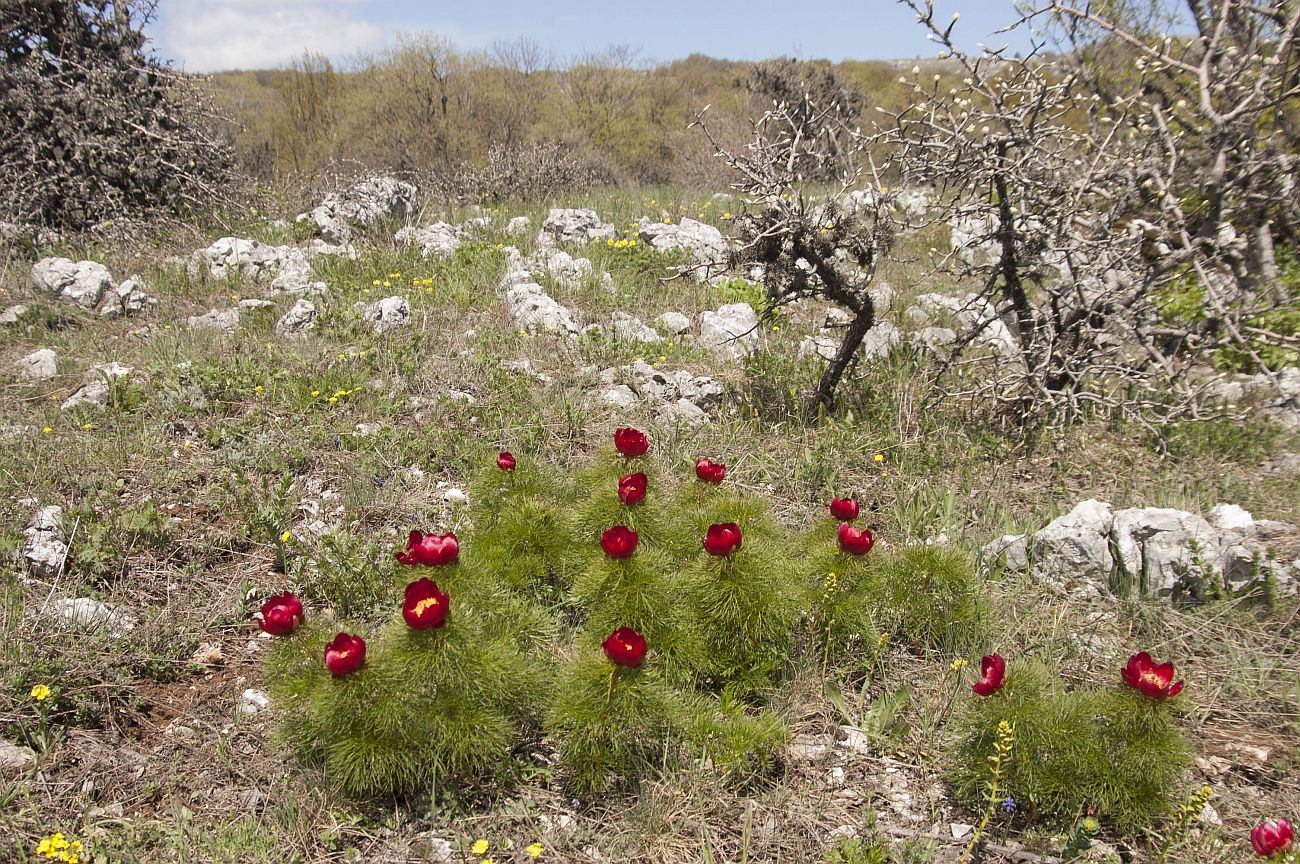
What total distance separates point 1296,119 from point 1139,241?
4.04 meters

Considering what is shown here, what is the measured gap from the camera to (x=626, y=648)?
78.5 inches

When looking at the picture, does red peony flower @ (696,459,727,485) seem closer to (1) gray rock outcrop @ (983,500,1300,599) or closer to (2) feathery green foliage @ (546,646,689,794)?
(2) feathery green foliage @ (546,646,689,794)

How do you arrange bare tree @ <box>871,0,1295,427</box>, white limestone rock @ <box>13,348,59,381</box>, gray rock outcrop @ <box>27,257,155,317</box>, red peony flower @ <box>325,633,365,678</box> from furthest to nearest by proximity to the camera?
1. gray rock outcrop @ <box>27,257,155,317</box>
2. white limestone rock @ <box>13,348,59,381</box>
3. bare tree @ <box>871,0,1295,427</box>
4. red peony flower @ <box>325,633,365,678</box>

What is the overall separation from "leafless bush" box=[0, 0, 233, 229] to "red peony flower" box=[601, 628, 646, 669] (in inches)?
285

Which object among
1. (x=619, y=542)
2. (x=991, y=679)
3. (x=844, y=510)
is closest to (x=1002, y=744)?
(x=991, y=679)

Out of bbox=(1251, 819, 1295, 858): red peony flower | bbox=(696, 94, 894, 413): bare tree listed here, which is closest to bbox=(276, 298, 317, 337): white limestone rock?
bbox=(696, 94, 894, 413): bare tree

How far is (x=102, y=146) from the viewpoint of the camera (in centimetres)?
718

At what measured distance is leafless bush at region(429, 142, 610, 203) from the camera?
366 inches

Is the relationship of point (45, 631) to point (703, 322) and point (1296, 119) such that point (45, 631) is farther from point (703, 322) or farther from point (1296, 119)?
point (1296, 119)

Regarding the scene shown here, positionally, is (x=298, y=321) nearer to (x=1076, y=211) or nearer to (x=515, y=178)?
(x=1076, y=211)

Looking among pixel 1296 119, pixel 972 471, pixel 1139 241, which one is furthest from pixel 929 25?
pixel 1296 119

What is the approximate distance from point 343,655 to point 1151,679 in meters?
1.96

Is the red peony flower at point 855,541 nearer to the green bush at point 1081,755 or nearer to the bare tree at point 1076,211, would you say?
the green bush at point 1081,755

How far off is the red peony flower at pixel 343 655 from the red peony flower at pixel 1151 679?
1.88 metres
